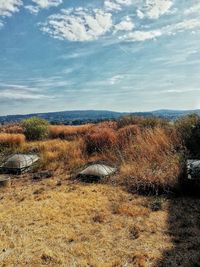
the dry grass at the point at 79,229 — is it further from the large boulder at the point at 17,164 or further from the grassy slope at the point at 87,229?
the large boulder at the point at 17,164

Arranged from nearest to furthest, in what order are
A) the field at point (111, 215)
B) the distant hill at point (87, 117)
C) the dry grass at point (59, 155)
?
the field at point (111, 215), the dry grass at point (59, 155), the distant hill at point (87, 117)

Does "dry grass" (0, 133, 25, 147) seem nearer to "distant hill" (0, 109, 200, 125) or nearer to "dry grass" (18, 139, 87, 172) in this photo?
"dry grass" (18, 139, 87, 172)

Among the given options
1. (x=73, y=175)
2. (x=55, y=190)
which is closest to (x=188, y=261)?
(x=55, y=190)

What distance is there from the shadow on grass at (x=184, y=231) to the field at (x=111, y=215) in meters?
0.01

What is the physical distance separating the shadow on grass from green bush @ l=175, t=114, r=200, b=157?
2.29 meters

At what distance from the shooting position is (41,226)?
470 centimetres

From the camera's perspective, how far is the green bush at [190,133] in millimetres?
8211

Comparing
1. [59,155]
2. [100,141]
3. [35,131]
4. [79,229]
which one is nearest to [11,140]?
[35,131]

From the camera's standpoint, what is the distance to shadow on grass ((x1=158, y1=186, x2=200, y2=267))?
12.0 feet

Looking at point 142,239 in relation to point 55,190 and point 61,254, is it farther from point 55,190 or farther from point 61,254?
point 55,190

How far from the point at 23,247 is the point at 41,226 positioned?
0.69 metres

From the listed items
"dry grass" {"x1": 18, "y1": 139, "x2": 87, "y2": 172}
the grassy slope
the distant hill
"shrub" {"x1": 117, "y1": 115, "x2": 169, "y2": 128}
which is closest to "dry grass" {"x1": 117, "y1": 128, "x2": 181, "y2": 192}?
the grassy slope

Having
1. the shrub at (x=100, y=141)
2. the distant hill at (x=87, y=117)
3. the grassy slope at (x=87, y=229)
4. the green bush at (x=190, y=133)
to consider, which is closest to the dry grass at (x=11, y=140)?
the shrub at (x=100, y=141)

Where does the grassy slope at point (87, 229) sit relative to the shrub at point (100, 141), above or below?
below
